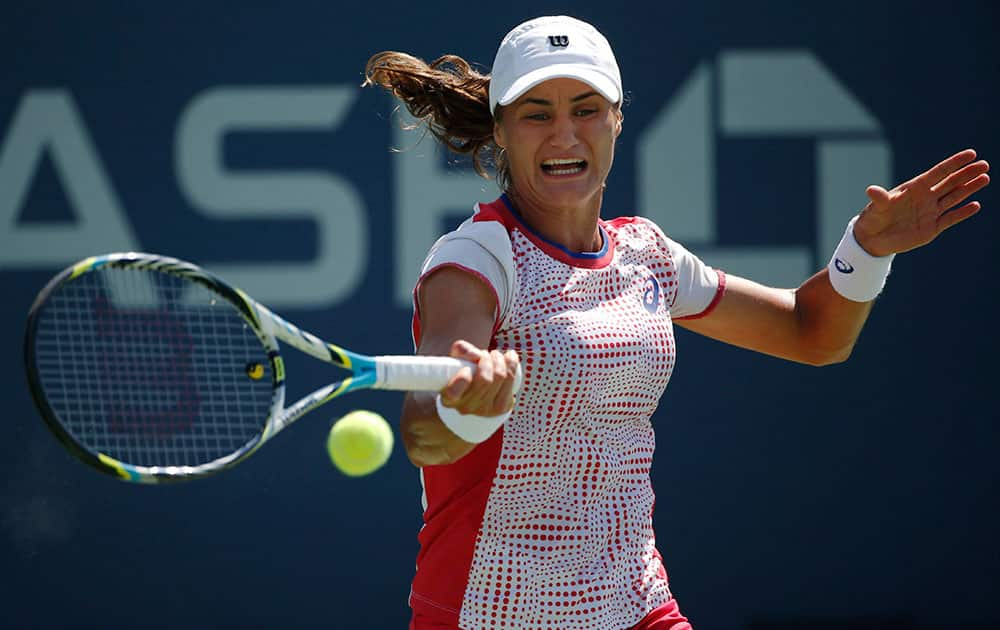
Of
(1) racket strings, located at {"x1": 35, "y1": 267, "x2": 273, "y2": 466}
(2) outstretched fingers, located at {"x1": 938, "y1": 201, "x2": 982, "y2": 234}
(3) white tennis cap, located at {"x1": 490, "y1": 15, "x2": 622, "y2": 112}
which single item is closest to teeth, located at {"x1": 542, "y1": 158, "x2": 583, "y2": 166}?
(3) white tennis cap, located at {"x1": 490, "y1": 15, "x2": 622, "y2": 112}

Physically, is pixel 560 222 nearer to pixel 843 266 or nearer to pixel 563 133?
pixel 563 133

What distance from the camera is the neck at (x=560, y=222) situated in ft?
8.30

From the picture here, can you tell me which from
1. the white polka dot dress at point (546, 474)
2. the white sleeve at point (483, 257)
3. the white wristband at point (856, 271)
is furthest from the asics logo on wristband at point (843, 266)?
the white sleeve at point (483, 257)

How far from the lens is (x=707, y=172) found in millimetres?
4664

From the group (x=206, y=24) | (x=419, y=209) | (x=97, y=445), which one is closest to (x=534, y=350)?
(x=97, y=445)

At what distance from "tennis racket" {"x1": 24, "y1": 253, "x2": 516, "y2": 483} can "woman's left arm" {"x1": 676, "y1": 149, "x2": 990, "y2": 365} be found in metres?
0.79

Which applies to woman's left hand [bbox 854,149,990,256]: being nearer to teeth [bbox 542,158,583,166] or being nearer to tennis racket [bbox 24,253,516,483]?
teeth [bbox 542,158,583,166]

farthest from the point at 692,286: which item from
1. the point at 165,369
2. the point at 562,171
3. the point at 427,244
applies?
the point at 427,244

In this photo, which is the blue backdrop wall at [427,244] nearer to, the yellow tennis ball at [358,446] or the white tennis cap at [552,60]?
the white tennis cap at [552,60]

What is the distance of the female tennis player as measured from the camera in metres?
2.35

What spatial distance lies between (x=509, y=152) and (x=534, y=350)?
406mm

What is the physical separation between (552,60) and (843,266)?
2.33 feet

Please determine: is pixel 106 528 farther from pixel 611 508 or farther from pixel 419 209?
pixel 611 508

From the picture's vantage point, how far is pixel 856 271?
2.76m
